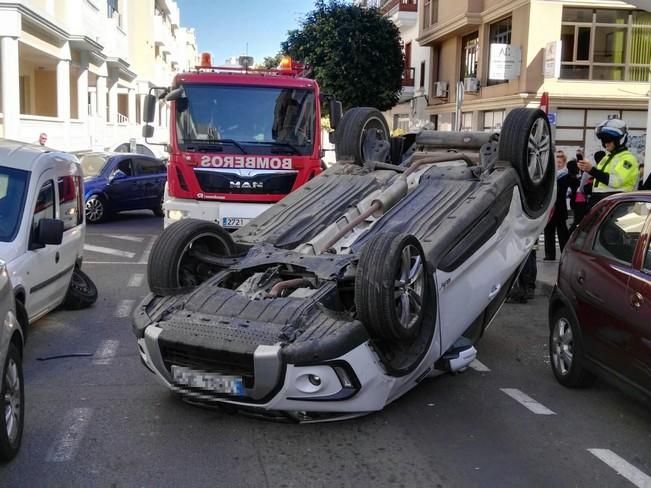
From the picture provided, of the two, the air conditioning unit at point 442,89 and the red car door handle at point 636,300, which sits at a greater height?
the air conditioning unit at point 442,89

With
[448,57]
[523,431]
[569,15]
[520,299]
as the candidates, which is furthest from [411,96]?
[523,431]

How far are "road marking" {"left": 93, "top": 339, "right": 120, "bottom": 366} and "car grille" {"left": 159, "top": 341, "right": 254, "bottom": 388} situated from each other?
1848mm

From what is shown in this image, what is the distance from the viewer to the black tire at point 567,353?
5.93 metres

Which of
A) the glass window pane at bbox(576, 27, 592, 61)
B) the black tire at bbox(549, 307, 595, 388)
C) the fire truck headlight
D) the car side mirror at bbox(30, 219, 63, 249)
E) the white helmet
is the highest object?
the glass window pane at bbox(576, 27, 592, 61)

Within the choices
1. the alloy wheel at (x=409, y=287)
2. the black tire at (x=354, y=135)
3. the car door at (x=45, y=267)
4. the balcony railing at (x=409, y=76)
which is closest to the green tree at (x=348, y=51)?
the balcony railing at (x=409, y=76)

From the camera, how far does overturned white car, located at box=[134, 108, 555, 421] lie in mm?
4789

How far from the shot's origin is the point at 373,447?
4.85m

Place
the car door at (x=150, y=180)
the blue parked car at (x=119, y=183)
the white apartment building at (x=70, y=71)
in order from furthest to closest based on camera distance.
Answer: the white apartment building at (x=70, y=71) < the car door at (x=150, y=180) < the blue parked car at (x=119, y=183)

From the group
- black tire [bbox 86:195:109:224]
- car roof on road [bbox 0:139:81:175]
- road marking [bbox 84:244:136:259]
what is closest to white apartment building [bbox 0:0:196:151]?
black tire [bbox 86:195:109:224]

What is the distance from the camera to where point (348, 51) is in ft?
109

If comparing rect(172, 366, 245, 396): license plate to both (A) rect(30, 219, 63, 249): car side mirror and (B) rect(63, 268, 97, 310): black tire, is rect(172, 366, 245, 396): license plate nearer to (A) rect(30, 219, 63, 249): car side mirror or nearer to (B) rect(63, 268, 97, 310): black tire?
(A) rect(30, 219, 63, 249): car side mirror

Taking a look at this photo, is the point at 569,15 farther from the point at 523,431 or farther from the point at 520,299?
the point at 523,431

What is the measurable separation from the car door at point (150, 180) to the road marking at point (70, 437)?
13.5m

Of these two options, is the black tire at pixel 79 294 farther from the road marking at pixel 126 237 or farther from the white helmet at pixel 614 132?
the road marking at pixel 126 237
